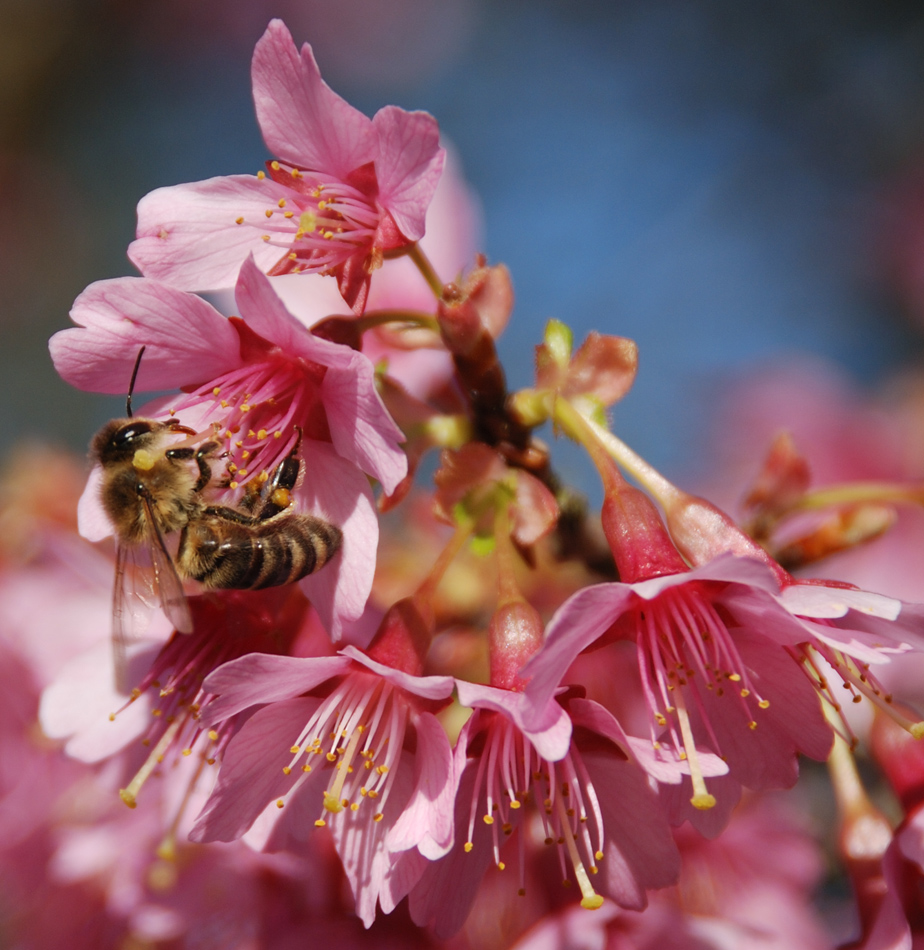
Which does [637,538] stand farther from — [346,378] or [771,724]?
[346,378]

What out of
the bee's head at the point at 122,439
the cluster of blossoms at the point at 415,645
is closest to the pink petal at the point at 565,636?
the cluster of blossoms at the point at 415,645

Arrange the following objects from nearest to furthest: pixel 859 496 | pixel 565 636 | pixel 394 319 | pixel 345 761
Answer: pixel 565 636 → pixel 345 761 → pixel 394 319 → pixel 859 496

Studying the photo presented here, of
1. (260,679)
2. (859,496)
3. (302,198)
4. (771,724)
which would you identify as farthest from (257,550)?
(859,496)

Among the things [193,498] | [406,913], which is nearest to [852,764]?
[406,913]

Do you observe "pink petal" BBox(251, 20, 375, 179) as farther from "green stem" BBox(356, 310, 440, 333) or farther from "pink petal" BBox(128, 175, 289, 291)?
"green stem" BBox(356, 310, 440, 333)

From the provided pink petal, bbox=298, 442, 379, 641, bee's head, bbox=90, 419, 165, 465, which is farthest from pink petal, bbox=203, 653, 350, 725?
bee's head, bbox=90, 419, 165, 465

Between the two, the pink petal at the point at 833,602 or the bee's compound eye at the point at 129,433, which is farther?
the bee's compound eye at the point at 129,433

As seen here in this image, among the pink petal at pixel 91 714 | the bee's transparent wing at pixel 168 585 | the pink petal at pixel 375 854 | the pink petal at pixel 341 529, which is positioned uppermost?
the pink petal at pixel 341 529

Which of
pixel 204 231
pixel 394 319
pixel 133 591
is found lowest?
pixel 133 591

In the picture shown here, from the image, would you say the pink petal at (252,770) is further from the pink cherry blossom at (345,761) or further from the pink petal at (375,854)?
the pink petal at (375,854)
